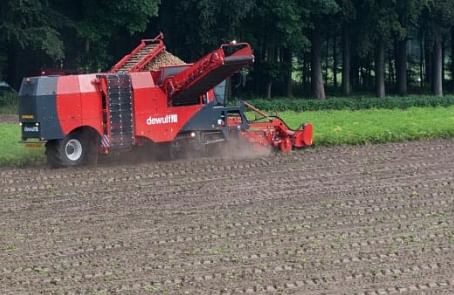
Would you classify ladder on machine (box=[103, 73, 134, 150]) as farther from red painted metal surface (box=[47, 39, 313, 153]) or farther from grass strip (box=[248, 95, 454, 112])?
grass strip (box=[248, 95, 454, 112])

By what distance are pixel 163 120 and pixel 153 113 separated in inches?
11.6

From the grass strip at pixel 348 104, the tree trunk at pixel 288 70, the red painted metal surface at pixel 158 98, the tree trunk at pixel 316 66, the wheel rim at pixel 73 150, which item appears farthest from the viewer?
the tree trunk at pixel 288 70

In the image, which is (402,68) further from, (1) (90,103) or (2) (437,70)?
(1) (90,103)

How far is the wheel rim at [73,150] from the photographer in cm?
1931

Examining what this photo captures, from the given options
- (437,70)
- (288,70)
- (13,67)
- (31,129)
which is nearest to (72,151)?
(31,129)

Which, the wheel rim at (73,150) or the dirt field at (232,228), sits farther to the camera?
the wheel rim at (73,150)

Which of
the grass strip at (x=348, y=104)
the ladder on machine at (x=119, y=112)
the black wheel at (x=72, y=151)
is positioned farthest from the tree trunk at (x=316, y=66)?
the black wheel at (x=72, y=151)

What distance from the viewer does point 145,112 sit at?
65.6 feet

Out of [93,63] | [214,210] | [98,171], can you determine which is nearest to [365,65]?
[93,63]

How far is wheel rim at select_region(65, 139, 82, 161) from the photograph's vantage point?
19312mm

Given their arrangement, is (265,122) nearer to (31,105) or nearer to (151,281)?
(31,105)

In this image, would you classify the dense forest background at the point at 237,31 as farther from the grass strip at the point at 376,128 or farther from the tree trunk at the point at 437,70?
the grass strip at the point at 376,128

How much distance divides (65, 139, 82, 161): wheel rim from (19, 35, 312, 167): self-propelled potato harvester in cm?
2

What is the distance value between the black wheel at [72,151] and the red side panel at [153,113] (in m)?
1.02
